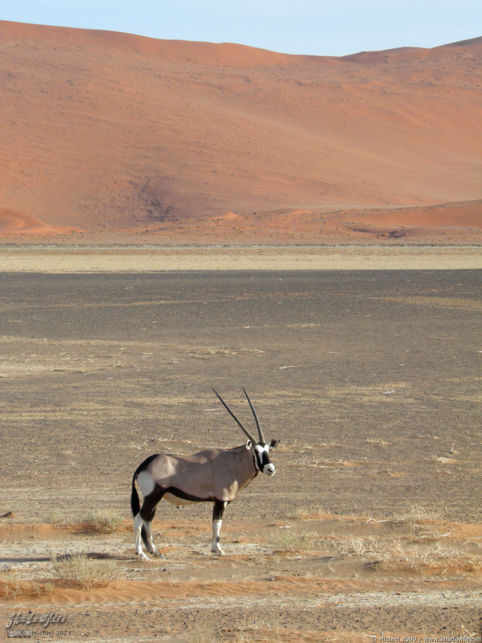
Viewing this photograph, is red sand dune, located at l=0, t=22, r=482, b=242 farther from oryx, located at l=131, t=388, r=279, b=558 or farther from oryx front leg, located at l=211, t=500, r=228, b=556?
oryx front leg, located at l=211, t=500, r=228, b=556

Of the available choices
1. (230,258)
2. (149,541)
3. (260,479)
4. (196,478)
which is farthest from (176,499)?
(230,258)

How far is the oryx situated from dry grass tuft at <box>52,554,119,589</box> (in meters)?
0.41

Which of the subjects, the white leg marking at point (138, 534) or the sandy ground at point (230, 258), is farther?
the sandy ground at point (230, 258)

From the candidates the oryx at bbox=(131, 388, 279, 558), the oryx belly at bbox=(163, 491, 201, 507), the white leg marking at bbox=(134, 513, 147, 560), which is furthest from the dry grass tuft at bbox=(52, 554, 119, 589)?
the oryx belly at bbox=(163, 491, 201, 507)

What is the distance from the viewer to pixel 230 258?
44781 millimetres

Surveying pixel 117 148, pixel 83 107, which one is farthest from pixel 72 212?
pixel 83 107

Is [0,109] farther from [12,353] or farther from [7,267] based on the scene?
[12,353]

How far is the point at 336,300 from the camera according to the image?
83.7ft

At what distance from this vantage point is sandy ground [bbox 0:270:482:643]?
16.8ft

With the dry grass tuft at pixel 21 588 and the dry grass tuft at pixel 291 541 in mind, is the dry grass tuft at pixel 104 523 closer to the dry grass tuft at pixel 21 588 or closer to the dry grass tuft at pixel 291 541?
the dry grass tuft at pixel 291 541

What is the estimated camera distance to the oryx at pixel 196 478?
19.1 feet

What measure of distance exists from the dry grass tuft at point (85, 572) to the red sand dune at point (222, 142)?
183ft

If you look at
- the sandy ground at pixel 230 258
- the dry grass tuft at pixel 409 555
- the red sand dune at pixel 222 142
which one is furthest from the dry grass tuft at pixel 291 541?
the red sand dune at pixel 222 142

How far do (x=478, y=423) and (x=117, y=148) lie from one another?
83.5 m
